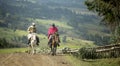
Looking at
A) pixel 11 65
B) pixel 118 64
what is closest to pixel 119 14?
pixel 118 64

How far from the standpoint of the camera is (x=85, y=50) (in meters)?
27.4

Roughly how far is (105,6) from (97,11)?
5.92 ft

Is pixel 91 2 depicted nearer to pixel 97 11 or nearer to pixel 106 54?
pixel 97 11

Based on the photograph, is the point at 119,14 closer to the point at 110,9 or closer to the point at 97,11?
the point at 110,9

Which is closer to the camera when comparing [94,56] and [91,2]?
[91,2]

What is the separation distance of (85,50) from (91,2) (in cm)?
546

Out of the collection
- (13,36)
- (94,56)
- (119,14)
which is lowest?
(13,36)

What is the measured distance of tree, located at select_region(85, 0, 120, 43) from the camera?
21.5 metres

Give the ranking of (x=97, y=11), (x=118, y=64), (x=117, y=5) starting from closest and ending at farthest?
(x=118, y=64)
(x=117, y=5)
(x=97, y=11)

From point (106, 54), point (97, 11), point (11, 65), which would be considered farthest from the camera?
point (106, 54)

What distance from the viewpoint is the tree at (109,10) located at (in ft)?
70.7

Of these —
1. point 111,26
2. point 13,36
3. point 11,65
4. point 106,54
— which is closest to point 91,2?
point 111,26

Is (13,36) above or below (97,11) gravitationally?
below

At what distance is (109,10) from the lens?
2217 cm
